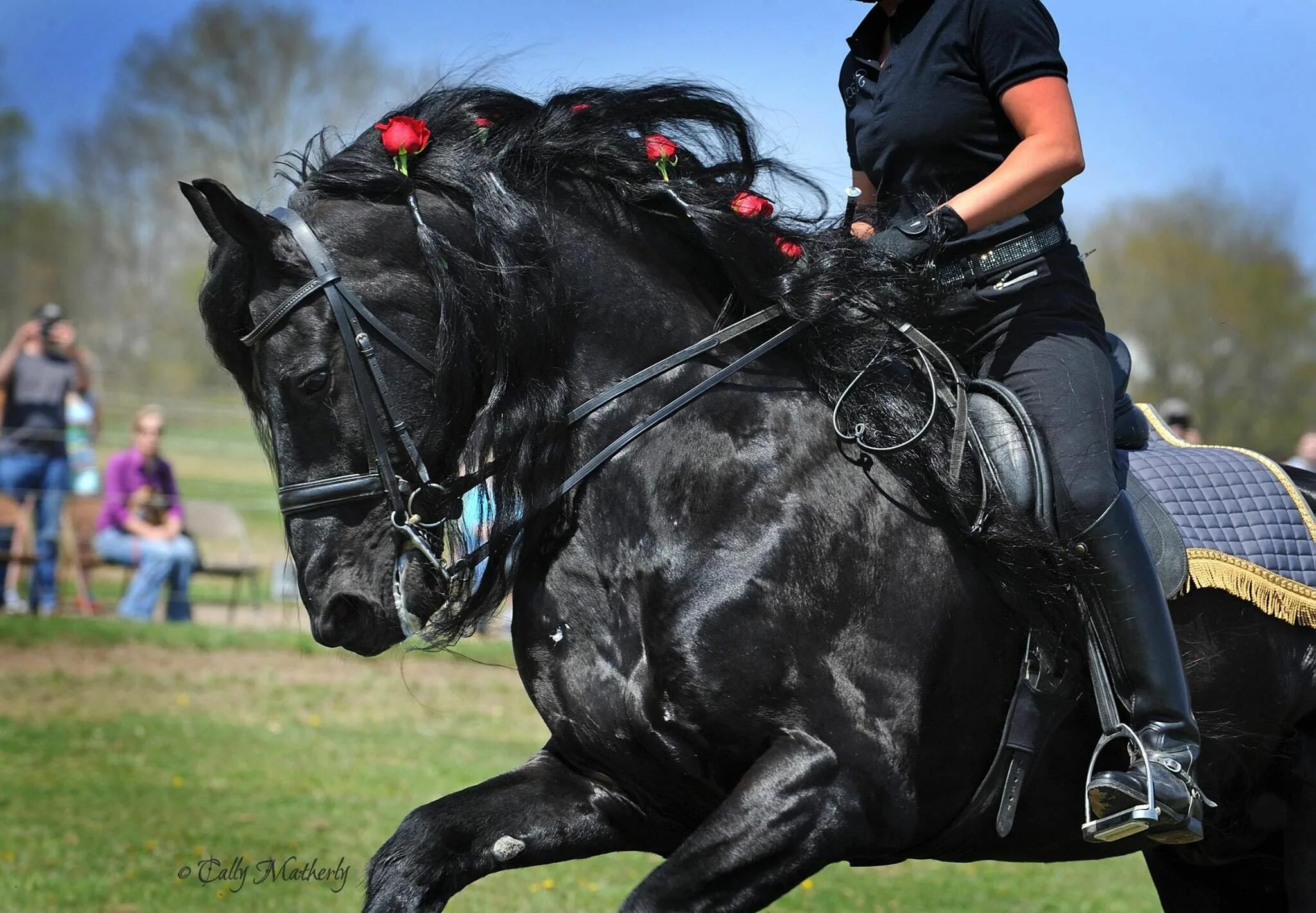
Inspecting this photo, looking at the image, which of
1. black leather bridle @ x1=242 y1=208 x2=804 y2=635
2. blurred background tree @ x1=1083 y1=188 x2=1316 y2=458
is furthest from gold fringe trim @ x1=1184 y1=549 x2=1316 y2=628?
blurred background tree @ x1=1083 y1=188 x2=1316 y2=458

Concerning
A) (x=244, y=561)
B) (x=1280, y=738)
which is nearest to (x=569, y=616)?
(x=1280, y=738)

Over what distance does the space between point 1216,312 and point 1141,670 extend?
1088 inches

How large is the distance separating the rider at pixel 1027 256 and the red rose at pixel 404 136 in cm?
113

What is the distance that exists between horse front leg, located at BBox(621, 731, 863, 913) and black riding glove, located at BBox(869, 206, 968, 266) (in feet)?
3.85

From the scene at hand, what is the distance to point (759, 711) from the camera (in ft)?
10.3

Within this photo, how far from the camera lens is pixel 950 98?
11.3ft

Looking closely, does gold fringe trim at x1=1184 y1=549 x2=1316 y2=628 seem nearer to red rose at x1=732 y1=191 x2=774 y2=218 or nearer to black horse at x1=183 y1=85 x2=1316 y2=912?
black horse at x1=183 y1=85 x2=1316 y2=912

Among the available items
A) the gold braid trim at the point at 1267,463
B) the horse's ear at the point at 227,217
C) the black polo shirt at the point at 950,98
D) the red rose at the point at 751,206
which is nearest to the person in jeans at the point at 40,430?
the horse's ear at the point at 227,217

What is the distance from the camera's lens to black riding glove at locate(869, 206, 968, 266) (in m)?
3.36

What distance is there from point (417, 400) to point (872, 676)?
4.09 feet

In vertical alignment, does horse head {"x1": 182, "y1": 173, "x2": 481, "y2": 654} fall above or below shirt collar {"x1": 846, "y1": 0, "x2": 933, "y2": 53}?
below

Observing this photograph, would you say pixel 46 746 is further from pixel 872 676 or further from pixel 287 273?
pixel 872 676

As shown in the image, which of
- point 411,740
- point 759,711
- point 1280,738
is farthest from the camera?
point 411,740

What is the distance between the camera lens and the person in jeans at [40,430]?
1363 cm
